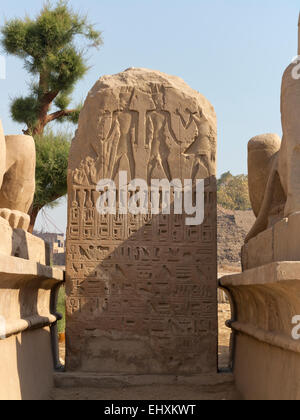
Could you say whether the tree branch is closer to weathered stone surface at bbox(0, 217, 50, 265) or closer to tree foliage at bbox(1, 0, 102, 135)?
tree foliage at bbox(1, 0, 102, 135)

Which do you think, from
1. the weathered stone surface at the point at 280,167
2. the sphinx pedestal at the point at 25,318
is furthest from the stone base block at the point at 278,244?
the sphinx pedestal at the point at 25,318

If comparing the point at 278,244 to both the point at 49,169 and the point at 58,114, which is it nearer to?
the point at 49,169

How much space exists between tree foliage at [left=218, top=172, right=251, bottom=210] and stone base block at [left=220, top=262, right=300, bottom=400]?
40.3 m

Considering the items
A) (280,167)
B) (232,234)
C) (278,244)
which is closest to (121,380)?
(278,244)

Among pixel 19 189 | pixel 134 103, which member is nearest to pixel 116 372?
pixel 19 189

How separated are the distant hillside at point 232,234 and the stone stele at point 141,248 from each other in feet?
80.4

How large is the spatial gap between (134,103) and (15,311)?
224cm

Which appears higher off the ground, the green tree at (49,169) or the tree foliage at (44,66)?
the tree foliage at (44,66)

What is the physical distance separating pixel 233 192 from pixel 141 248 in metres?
41.6

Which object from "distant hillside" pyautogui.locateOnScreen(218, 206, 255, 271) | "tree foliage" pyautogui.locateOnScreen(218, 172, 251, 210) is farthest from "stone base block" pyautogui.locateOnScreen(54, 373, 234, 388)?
"tree foliage" pyautogui.locateOnScreen(218, 172, 251, 210)

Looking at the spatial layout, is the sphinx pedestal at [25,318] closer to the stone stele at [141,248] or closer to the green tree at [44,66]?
the stone stele at [141,248]

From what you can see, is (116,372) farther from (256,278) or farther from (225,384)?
(256,278)

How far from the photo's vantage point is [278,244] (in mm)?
3320

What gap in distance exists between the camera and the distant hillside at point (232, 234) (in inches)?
1170
